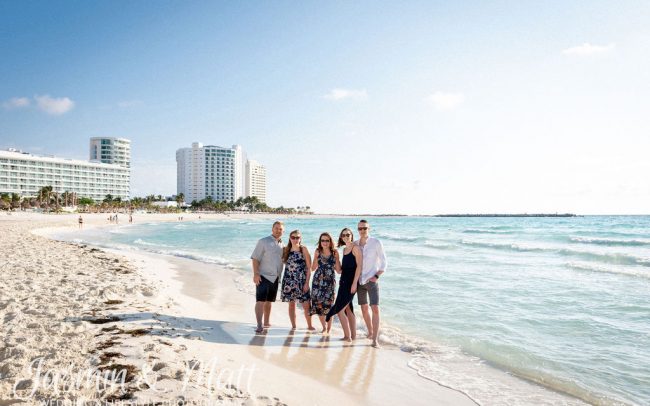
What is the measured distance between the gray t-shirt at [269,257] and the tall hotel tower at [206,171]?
182573 millimetres

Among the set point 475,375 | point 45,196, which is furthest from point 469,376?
point 45,196

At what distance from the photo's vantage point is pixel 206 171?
181625 mm

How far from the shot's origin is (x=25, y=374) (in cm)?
381

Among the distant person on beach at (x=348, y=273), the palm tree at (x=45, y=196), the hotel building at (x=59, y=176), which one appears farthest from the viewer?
the hotel building at (x=59, y=176)

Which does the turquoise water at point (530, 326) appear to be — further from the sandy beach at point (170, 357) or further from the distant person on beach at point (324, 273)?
the distant person on beach at point (324, 273)

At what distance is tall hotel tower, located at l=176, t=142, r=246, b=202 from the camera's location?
181 m

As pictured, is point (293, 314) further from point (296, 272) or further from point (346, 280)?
point (346, 280)

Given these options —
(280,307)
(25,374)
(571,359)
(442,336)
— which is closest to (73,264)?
(280,307)

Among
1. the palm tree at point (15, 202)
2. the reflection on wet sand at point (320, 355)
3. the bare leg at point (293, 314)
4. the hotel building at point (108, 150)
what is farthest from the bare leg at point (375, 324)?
the hotel building at point (108, 150)

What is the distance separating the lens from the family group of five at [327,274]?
6137 mm

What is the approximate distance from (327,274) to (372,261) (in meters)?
0.80

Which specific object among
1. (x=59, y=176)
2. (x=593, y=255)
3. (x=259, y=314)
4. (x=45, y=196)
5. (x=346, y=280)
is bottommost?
(x=593, y=255)

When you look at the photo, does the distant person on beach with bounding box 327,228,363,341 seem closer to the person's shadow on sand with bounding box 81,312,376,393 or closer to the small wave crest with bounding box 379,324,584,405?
the person's shadow on sand with bounding box 81,312,376,393

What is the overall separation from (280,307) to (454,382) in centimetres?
477
